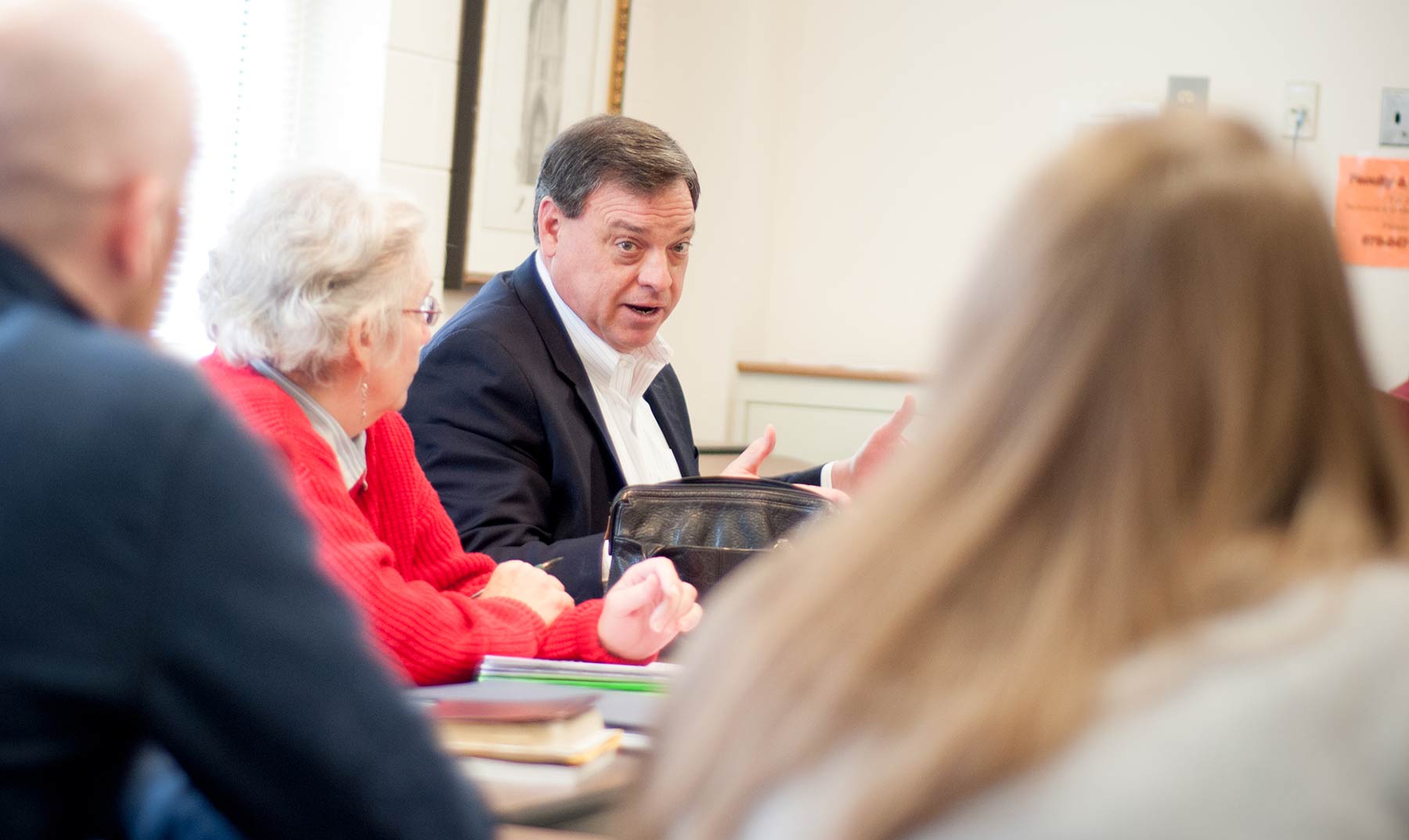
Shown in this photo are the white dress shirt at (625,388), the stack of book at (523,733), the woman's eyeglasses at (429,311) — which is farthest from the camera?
the white dress shirt at (625,388)

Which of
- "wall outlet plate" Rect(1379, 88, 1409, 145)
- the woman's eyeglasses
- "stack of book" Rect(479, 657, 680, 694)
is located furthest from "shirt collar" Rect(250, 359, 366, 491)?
"wall outlet plate" Rect(1379, 88, 1409, 145)

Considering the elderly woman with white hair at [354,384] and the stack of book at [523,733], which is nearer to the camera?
the stack of book at [523,733]

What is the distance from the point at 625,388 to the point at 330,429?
0.88m

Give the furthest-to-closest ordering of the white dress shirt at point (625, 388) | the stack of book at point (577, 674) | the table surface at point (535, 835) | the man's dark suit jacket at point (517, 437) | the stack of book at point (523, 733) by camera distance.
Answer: the white dress shirt at point (625, 388)
the man's dark suit jacket at point (517, 437)
the stack of book at point (577, 674)
the stack of book at point (523, 733)
the table surface at point (535, 835)

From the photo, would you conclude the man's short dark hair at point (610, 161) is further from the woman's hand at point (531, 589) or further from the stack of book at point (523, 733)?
the stack of book at point (523, 733)

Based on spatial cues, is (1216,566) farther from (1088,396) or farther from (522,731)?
(522,731)

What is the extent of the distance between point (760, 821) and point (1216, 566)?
25cm

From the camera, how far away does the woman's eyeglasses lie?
1691 millimetres

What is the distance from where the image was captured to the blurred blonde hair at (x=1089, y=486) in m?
0.65

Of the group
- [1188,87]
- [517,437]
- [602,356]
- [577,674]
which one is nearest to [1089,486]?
[577,674]

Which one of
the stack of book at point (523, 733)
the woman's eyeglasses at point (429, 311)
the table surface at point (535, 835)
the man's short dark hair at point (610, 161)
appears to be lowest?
the table surface at point (535, 835)

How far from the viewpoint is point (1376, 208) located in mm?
3979

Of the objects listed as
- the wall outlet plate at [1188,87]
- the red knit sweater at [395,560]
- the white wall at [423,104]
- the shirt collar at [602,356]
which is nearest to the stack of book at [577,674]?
the red knit sweater at [395,560]

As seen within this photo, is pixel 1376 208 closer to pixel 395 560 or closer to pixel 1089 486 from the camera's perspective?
pixel 395 560
